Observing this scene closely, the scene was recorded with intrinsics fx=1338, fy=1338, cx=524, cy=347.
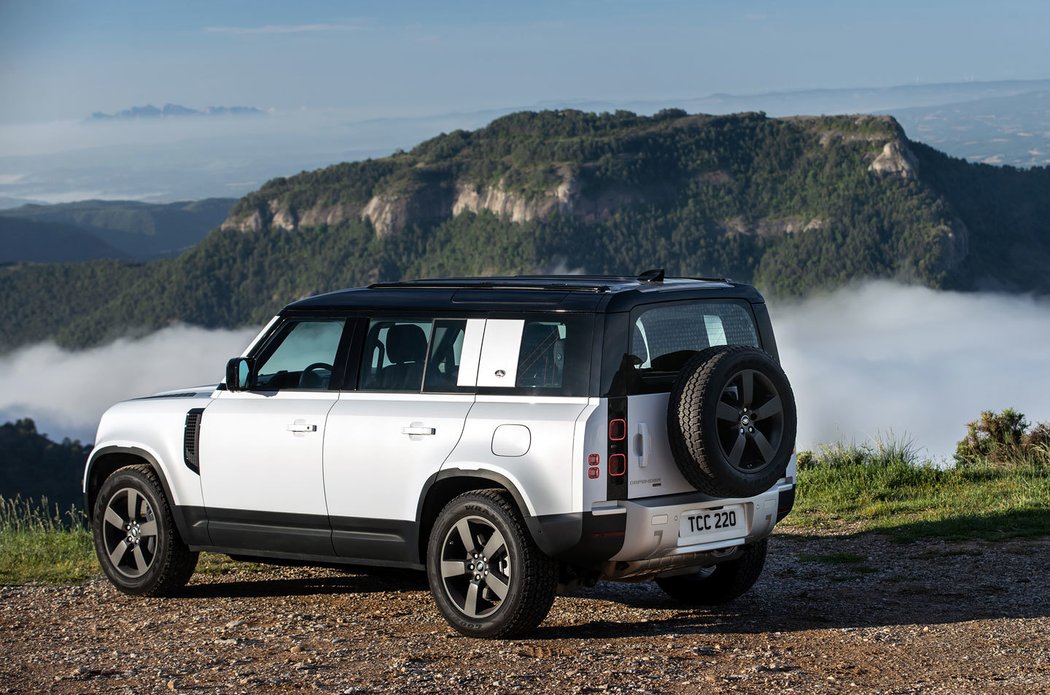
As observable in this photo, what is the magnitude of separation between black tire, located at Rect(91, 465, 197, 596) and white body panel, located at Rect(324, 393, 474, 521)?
134cm

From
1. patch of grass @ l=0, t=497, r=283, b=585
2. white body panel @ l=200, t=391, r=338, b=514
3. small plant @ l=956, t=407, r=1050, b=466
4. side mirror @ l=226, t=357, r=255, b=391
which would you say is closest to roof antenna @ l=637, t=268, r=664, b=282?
white body panel @ l=200, t=391, r=338, b=514

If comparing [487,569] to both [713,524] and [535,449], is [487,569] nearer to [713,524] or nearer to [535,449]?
[535,449]

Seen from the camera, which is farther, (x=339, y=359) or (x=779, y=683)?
(x=339, y=359)

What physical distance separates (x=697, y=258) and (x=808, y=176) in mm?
22548

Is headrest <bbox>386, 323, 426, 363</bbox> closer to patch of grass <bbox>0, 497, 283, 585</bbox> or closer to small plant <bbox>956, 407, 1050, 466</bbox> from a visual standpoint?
patch of grass <bbox>0, 497, 283, 585</bbox>

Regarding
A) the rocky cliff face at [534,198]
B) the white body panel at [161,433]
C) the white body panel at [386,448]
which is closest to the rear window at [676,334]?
the white body panel at [386,448]

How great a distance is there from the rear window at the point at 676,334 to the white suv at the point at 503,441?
0.01 meters

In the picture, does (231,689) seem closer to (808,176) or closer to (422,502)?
(422,502)

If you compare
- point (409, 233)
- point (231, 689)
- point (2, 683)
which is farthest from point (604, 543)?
point (409, 233)

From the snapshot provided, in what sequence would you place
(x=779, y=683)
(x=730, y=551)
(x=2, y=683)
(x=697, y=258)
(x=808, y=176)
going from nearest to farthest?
1. (x=779, y=683)
2. (x=2, y=683)
3. (x=730, y=551)
4. (x=697, y=258)
5. (x=808, y=176)

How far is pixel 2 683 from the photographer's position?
19.8 feet

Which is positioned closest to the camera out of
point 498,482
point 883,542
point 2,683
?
point 2,683

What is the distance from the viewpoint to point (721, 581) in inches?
298

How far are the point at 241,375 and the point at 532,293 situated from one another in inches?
74.3
